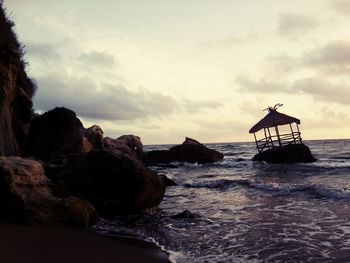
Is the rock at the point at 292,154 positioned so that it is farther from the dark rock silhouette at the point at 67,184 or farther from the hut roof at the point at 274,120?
the dark rock silhouette at the point at 67,184

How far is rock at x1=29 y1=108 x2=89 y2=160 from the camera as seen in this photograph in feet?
66.1

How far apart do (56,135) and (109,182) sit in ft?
35.9

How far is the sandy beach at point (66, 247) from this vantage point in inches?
232

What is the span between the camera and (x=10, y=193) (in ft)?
27.0

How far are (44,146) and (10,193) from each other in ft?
43.0

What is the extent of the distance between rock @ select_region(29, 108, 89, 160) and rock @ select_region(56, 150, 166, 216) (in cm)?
904

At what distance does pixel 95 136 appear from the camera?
23594 mm

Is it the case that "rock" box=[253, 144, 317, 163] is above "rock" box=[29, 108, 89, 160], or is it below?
below

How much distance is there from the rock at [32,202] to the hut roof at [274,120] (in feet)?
88.7

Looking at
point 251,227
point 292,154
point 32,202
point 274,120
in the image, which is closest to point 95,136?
point 251,227

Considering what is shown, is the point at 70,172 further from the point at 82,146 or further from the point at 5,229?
the point at 82,146

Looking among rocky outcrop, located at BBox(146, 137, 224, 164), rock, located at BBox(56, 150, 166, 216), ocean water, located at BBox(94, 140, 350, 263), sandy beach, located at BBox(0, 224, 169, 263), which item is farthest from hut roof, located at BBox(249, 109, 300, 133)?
sandy beach, located at BBox(0, 224, 169, 263)

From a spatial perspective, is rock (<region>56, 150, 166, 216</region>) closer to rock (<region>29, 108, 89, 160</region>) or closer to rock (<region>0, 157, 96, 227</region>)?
rock (<region>0, 157, 96, 227</region>)

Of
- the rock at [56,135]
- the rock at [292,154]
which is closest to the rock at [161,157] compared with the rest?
the rock at [292,154]
